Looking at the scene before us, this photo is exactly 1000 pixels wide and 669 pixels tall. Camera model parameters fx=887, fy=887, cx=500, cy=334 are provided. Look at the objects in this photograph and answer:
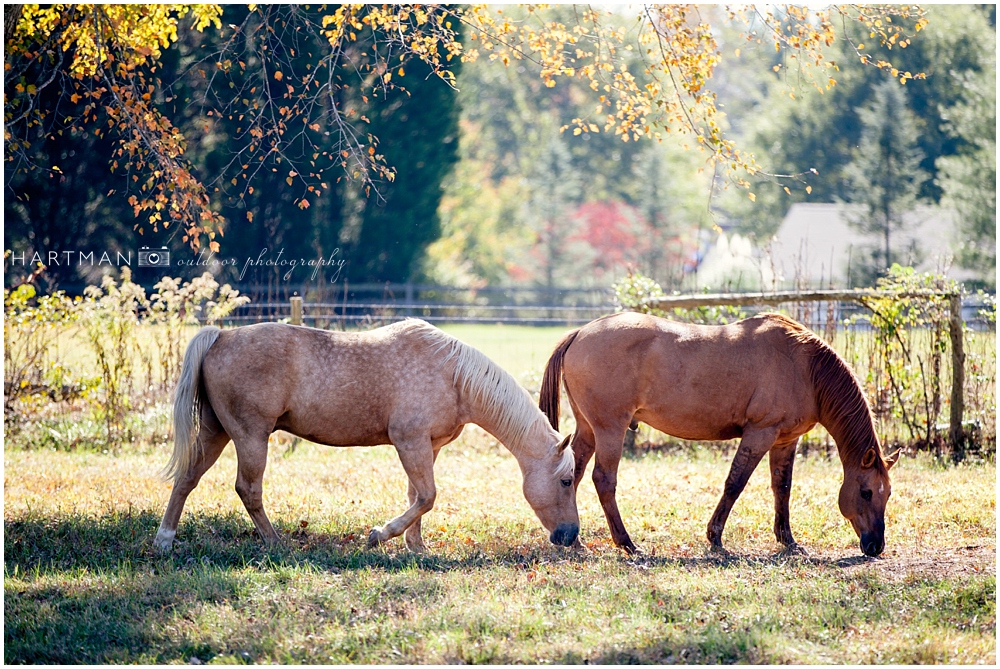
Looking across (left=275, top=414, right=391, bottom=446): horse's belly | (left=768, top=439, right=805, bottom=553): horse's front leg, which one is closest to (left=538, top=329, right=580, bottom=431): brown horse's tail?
(left=275, top=414, right=391, bottom=446): horse's belly

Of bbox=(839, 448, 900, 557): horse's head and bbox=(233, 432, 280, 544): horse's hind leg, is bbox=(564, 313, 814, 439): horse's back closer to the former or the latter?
bbox=(839, 448, 900, 557): horse's head

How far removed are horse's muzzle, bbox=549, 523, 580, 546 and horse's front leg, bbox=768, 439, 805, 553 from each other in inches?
58.8

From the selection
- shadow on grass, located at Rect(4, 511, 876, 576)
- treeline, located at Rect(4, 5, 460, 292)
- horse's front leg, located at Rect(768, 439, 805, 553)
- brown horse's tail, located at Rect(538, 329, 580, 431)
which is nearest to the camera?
shadow on grass, located at Rect(4, 511, 876, 576)

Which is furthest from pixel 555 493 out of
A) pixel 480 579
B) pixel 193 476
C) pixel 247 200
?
pixel 247 200

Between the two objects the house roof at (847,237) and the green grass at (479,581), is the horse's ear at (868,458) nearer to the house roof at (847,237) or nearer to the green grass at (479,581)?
the green grass at (479,581)

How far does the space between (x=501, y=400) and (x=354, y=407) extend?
0.98m

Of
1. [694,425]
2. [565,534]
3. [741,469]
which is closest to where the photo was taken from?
[565,534]

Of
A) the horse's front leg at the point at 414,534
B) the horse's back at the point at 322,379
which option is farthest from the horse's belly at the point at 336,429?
the horse's front leg at the point at 414,534

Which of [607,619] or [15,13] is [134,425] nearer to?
[15,13]

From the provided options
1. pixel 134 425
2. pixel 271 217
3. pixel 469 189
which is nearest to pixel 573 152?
pixel 469 189

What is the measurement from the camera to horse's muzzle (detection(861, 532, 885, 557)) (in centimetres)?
581

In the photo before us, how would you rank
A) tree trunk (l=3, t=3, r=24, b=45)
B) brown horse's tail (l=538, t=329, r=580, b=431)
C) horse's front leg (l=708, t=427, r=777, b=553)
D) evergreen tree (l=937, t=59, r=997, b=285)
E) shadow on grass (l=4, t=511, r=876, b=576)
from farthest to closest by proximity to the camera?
evergreen tree (l=937, t=59, r=997, b=285), tree trunk (l=3, t=3, r=24, b=45), brown horse's tail (l=538, t=329, r=580, b=431), horse's front leg (l=708, t=427, r=777, b=553), shadow on grass (l=4, t=511, r=876, b=576)

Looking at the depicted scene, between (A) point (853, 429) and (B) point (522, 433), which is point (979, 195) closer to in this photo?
(A) point (853, 429)

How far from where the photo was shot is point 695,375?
617cm
